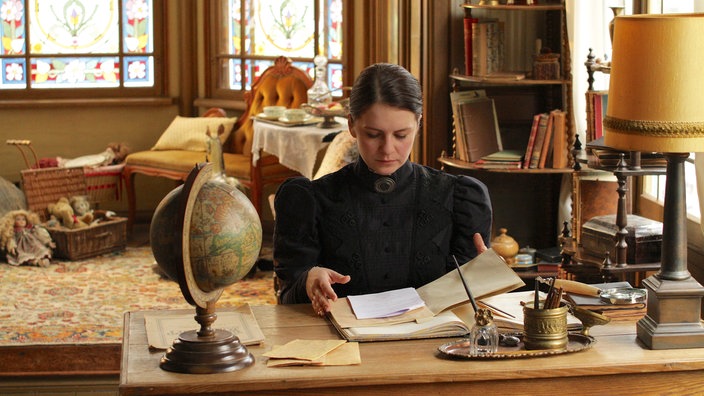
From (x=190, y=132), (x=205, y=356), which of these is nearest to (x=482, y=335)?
(x=205, y=356)

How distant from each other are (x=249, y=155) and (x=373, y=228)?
4.91 metres

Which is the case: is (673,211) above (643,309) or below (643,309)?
above

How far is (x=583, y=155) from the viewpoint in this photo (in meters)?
4.30

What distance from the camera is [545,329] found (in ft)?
7.25

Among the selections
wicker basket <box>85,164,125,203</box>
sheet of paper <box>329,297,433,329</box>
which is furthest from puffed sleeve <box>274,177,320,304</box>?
wicker basket <box>85,164,125,203</box>

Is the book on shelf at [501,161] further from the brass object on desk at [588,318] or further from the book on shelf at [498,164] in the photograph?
the brass object on desk at [588,318]

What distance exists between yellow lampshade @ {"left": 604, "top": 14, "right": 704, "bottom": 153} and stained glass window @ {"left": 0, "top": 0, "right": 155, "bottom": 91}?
265 inches

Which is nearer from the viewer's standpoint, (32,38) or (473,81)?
(473,81)

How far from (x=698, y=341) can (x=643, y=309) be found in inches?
9.0

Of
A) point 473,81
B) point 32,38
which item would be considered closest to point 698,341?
point 473,81

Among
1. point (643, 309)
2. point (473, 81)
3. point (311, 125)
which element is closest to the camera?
point (643, 309)

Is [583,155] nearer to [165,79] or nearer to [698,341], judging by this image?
[698,341]

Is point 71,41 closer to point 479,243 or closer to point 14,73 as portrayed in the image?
point 14,73

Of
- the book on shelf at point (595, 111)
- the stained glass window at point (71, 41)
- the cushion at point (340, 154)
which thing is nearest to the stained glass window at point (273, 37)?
the stained glass window at point (71, 41)
